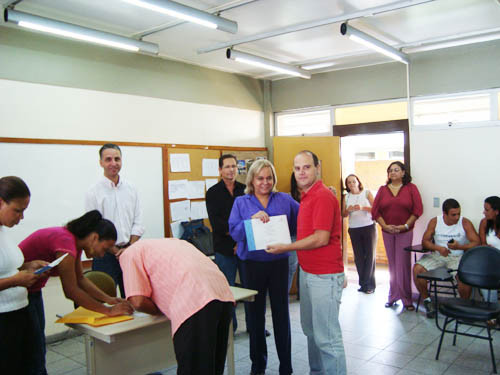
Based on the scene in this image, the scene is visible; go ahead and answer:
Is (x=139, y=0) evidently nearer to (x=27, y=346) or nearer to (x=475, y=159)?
(x=27, y=346)

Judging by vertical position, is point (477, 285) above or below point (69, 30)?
below

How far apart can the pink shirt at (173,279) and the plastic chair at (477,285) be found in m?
2.25

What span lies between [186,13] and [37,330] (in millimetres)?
2533

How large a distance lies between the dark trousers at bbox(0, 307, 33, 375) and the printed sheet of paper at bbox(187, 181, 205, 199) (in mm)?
3481

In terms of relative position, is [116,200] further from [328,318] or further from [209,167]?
[209,167]

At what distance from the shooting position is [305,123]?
7027mm

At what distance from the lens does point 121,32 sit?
468cm

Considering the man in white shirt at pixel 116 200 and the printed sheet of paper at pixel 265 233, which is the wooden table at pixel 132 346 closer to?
the printed sheet of paper at pixel 265 233

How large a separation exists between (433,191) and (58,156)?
14.1 ft

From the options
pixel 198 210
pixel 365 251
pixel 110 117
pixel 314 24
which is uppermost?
pixel 314 24

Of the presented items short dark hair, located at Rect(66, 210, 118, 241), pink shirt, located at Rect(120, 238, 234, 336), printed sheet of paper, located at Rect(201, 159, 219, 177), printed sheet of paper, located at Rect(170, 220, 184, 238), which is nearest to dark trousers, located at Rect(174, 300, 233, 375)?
pink shirt, located at Rect(120, 238, 234, 336)

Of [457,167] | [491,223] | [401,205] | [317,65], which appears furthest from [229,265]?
[317,65]

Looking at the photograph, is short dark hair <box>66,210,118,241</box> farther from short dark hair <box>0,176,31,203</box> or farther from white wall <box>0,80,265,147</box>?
white wall <box>0,80,265,147</box>

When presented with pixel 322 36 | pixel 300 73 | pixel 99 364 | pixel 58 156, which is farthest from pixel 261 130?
pixel 99 364
